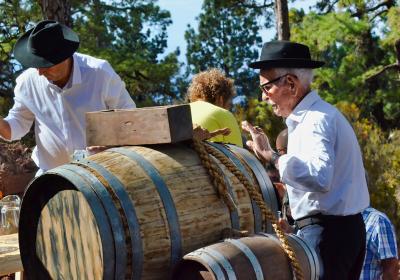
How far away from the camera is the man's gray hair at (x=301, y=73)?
9.93 feet

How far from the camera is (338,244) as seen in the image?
9.89 ft

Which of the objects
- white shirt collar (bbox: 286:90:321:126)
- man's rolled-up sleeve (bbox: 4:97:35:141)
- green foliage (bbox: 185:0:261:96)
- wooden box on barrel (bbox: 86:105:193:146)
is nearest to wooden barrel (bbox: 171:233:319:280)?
wooden box on barrel (bbox: 86:105:193:146)

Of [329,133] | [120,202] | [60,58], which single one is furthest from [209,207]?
[60,58]

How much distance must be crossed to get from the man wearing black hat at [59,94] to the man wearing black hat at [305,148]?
3.76 feet

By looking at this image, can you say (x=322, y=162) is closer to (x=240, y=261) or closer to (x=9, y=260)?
(x=240, y=261)

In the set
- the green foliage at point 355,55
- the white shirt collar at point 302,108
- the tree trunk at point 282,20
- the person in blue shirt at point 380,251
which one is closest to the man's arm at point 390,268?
the person in blue shirt at point 380,251

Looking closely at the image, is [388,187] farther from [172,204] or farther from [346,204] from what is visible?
[172,204]

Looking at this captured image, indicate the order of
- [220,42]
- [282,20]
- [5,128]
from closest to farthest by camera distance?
[5,128] → [282,20] → [220,42]

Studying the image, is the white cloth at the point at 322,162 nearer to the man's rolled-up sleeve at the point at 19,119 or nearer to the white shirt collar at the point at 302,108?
the white shirt collar at the point at 302,108

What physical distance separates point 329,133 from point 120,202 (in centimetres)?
98

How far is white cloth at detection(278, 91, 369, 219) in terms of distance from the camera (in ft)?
9.02

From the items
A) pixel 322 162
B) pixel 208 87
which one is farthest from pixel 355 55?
pixel 322 162

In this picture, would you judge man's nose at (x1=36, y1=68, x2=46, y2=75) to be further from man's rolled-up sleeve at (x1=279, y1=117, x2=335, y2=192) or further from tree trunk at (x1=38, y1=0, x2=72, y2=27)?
tree trunk at (x1=38, y1=0, x2=72, y2=27)

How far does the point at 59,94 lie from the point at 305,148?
5.44 ft
